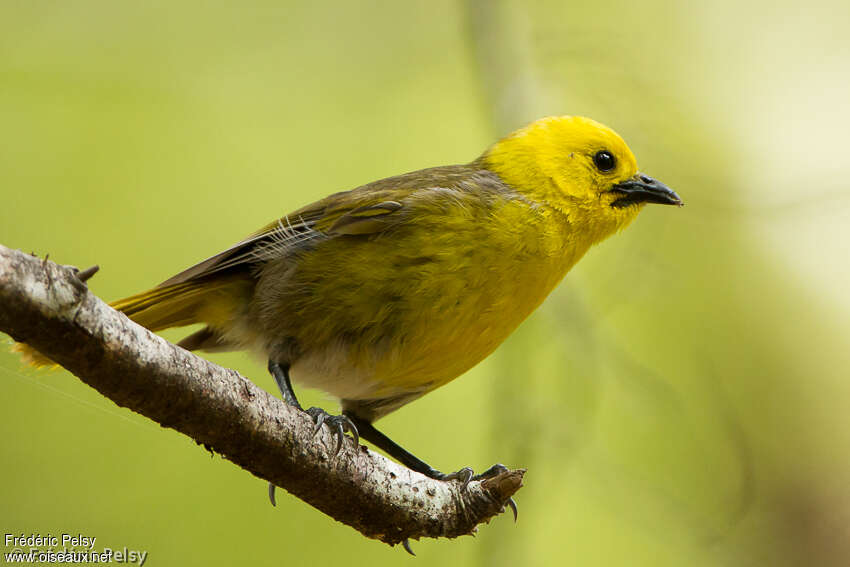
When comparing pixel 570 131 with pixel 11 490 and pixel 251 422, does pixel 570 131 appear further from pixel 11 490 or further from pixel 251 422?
pixel 11 490

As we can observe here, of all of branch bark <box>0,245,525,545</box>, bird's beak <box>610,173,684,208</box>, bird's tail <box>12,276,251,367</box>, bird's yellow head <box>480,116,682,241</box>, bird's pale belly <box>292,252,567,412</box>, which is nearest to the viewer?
branch bark <box>0,245,525,545</box>

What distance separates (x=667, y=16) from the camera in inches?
258

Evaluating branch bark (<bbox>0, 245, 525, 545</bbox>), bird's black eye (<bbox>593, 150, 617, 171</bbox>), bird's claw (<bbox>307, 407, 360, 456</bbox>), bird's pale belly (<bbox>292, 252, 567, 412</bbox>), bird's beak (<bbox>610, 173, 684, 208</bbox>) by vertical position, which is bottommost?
branch bark (<bbox>0, 245, 525, 545</bbox>)

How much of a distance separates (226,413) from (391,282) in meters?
1.19

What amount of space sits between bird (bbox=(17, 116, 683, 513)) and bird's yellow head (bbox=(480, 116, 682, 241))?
0.04 ft

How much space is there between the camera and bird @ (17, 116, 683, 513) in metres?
3.63

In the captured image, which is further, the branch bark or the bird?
the bird

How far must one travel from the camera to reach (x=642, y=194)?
4.33 m

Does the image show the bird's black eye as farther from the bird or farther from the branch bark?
Result: the branch bark

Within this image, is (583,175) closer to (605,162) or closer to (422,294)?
(605,162)

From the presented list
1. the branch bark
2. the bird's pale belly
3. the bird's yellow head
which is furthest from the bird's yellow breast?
the branch bark

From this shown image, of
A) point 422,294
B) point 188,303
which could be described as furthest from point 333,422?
point 188,303

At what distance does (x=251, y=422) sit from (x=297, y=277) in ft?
3.93

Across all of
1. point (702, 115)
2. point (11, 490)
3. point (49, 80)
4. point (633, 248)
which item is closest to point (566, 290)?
point (633, 248)
